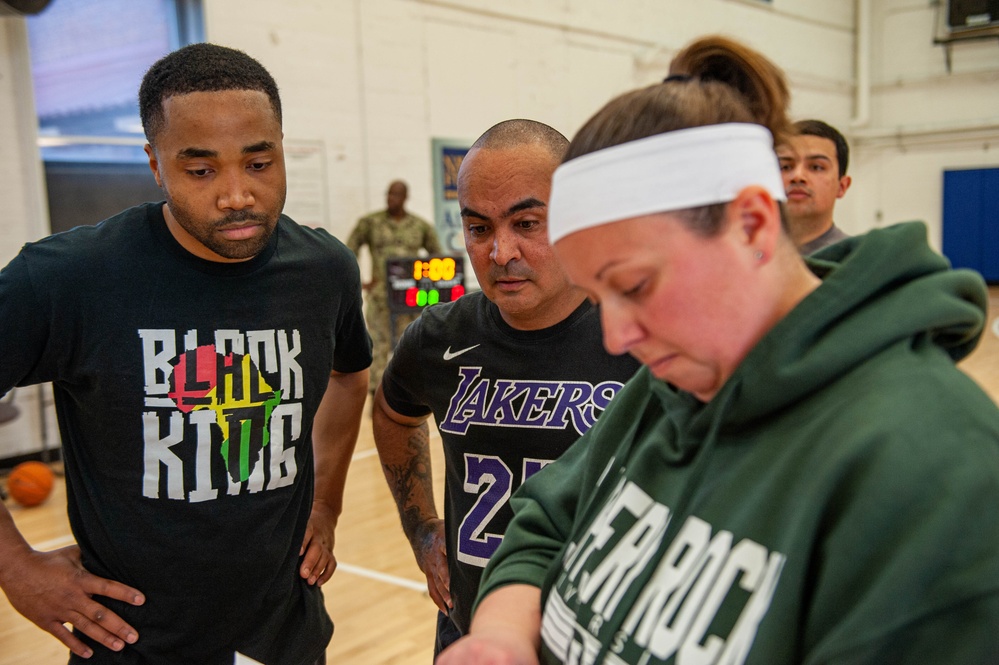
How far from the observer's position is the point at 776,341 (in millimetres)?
852

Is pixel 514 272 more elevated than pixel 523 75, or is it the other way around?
pixel 523 75

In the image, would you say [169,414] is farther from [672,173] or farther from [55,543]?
[55,543]

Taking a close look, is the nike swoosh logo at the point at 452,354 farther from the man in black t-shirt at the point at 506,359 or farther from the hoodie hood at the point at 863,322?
the hoodie hood at the point at 863,322

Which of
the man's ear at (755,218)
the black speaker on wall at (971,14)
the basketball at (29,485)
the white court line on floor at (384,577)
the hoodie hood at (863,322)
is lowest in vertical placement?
the white court line on floor at (384,577)

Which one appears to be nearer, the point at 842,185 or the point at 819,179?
the point at 819,179

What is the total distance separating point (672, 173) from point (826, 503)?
37 centimetres

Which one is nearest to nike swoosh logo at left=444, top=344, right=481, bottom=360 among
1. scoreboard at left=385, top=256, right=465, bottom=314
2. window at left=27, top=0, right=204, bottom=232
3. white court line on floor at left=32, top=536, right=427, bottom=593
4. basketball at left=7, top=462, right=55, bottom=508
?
white court line on floor at left=32, top=536, right=427, bottom=593

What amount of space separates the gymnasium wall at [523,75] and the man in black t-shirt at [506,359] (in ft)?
11.5

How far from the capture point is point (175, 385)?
169 cm

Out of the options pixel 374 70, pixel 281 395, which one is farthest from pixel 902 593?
pixel 374 70

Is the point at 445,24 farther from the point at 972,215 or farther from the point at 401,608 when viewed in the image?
the point at 972,215

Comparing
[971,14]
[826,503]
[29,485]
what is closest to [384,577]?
[29,485]

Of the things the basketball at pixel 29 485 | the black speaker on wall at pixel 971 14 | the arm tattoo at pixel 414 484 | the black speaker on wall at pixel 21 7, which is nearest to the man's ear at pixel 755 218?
the arm tattoo at pixel 414 484

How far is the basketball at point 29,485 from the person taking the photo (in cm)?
512
